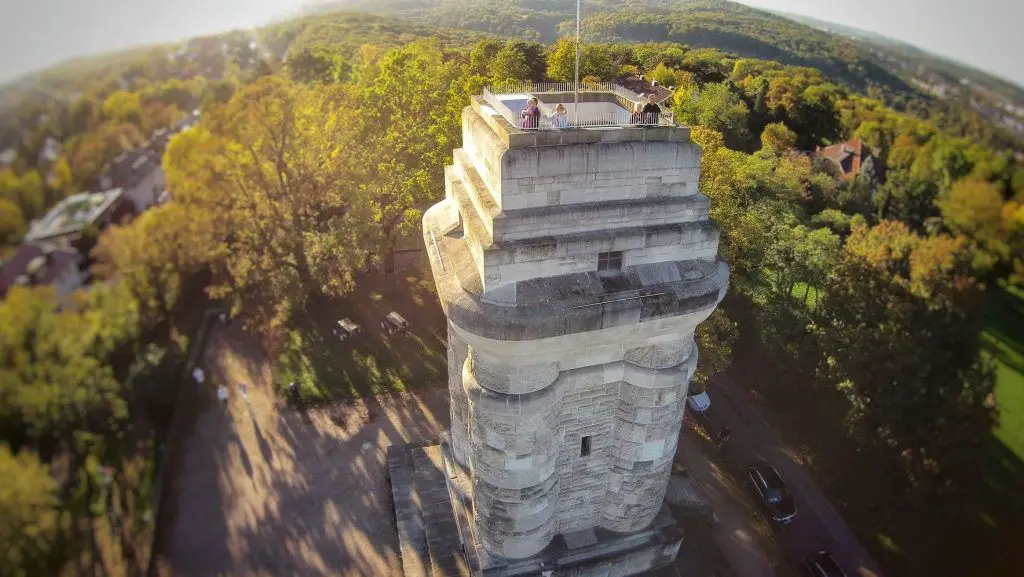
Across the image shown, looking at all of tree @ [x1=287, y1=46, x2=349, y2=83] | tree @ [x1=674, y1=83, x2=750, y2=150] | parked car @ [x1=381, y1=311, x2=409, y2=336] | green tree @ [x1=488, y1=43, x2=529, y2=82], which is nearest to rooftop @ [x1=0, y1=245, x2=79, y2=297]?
parked car @ [x1=381, y1=311, x2=409, y2=336]

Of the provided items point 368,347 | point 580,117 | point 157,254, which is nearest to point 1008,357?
point 580,117

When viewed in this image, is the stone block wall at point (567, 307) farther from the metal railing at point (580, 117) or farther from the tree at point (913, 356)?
the tree at point (913, 356)

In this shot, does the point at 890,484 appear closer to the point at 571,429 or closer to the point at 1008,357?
the point at 571,429

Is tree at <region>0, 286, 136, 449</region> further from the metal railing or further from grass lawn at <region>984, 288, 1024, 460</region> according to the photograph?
grass lawn at <region>984, 288, 1024, 460</region>

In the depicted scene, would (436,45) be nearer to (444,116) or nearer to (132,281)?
(444,116)

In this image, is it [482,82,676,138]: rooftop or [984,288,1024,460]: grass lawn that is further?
[984,288,1024,460]: grass lawn

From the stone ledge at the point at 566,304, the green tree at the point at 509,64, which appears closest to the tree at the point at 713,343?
the stone ledge at the point at 566,304

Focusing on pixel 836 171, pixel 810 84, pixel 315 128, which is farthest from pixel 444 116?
pixel 810 84
